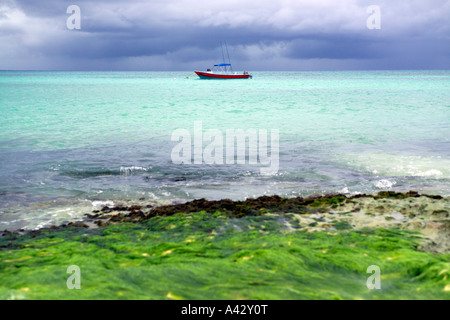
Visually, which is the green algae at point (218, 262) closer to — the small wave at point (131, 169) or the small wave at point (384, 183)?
the small wave at point (384, 183)

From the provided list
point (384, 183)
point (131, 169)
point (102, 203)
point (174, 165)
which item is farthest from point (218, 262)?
point (174, 165)

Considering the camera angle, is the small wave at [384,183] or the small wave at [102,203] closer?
the small wave at [102,203]

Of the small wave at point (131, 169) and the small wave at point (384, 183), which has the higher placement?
the small wave at point (131, 169)

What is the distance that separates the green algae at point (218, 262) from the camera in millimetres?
4188

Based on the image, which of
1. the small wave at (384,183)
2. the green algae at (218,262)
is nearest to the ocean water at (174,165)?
the small wave at (384,183)

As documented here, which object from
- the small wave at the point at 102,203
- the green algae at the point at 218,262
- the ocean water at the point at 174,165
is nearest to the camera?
the green algae at the point at 218,262

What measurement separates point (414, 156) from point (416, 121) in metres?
12.0

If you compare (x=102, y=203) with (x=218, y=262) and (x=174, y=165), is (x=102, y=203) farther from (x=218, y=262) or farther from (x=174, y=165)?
(x=218, y=262)

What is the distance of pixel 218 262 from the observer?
503 centimetres

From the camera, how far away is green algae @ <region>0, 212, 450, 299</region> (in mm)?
4188

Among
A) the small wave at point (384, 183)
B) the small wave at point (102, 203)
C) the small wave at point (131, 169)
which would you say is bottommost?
the small wave at point (102, 203)

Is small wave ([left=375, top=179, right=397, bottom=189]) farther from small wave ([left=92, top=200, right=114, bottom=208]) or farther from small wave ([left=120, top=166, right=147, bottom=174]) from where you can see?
small wave ([left=120, top=166, right=147, bottom=174])

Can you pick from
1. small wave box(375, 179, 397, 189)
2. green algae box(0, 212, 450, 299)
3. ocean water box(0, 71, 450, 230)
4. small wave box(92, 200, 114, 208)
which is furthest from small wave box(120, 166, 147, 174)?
small wave box(375, 179, 397, 189)
